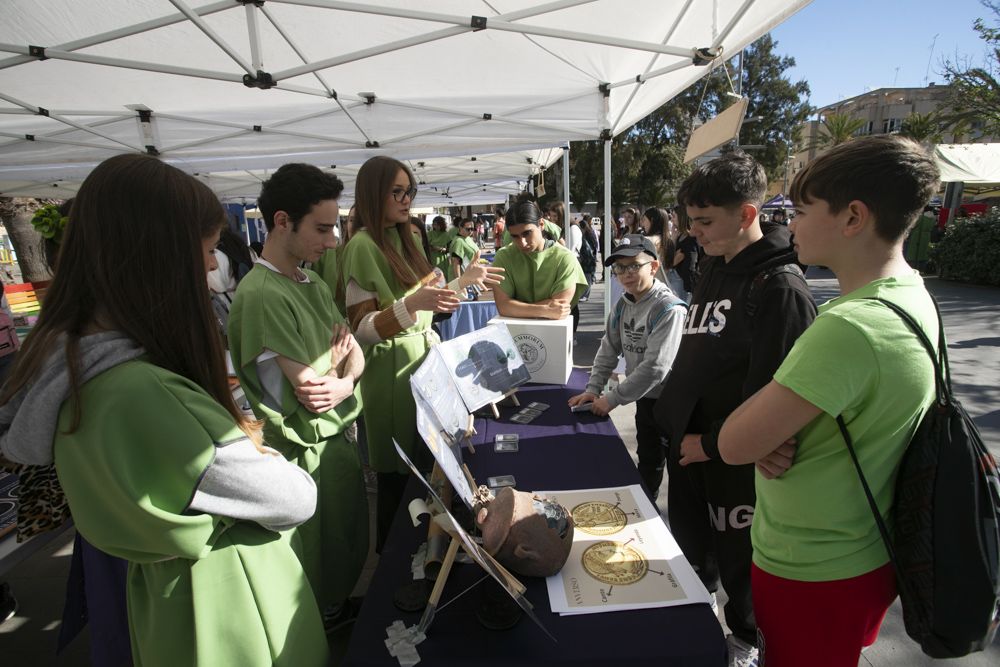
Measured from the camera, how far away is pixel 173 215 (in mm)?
936

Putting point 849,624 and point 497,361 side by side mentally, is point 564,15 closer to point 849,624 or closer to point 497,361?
point 497,361

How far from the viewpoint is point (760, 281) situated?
139cm

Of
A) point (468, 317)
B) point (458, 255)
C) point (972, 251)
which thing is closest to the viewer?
point (468, 317)

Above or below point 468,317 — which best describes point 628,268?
above

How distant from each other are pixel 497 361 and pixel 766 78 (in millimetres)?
36814

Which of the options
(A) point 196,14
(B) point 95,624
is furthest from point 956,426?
(A) point 196,14

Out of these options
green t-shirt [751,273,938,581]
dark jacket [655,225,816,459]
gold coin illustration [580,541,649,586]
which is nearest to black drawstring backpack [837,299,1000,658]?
green t-shirt [751,273,938,581]

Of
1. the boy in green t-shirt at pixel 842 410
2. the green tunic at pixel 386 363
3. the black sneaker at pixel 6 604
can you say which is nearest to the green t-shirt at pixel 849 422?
the boy in green t-shirt at pixel 842 410

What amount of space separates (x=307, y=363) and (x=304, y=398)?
4.3 inches

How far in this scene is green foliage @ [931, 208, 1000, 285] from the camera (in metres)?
9.48

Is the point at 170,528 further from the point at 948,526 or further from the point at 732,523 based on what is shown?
the point at 732,523

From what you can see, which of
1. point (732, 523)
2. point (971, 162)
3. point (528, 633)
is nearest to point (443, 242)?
point (732, 523)

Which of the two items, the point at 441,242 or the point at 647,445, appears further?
the point at 441,242

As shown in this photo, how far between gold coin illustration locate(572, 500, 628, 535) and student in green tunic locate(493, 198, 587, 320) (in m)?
1.46
